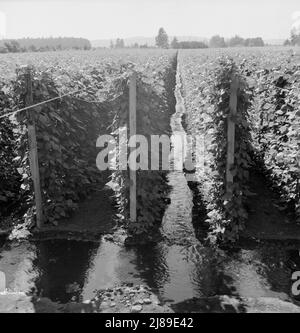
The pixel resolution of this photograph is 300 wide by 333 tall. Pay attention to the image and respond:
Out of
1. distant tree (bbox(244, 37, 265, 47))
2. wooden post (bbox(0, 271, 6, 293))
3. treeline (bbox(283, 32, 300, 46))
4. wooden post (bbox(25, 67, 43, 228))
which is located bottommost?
wooden post (bbox(0, 271, 6, 293))

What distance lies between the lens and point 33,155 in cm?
797

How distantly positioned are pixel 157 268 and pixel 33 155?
3092 mm

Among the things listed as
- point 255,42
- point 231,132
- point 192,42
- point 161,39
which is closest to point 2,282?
point 231,132

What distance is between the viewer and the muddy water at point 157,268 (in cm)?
636

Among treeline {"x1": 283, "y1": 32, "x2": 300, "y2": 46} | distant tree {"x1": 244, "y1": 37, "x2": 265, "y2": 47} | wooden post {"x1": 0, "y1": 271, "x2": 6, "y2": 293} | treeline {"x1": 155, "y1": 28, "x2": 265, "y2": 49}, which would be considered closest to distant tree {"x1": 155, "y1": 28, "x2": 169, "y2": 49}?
treeline {"x1": 155, "y1": 28, "x2": 265, "y2": 49}

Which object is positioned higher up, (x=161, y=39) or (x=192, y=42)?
(x=161, y=39)

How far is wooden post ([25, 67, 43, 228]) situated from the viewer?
25.3 ft

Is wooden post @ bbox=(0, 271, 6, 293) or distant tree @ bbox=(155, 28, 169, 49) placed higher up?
distant tree @ bbox=(155, 28, 169, 49)

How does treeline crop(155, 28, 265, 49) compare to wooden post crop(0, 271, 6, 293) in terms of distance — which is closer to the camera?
wooden post crop(0, 271, 6, 293)

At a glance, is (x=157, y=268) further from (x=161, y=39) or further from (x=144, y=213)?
(x=161, y=39)

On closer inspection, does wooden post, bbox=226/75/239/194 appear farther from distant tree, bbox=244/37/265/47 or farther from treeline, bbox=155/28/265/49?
distant tree, bbox=244/37/265/47

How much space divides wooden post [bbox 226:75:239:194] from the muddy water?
1.23m

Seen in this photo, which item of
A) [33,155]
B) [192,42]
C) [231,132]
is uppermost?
[192,42]

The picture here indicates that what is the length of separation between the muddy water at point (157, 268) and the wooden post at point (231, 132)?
1.23m
